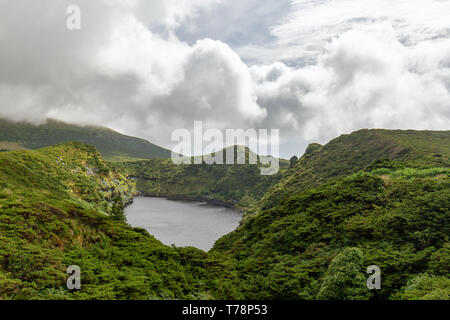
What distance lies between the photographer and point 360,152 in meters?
126

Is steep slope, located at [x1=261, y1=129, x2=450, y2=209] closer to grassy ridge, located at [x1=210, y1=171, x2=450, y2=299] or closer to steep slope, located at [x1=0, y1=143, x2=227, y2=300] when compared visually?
grassy ridge, located at [x1=210, y1=171, x2=450, y2=299]

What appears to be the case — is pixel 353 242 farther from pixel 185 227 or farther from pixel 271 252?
pixel 185 227

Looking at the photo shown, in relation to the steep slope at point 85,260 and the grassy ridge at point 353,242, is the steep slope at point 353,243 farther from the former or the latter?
the steep slope at point 85,260

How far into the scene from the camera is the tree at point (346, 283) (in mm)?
24766

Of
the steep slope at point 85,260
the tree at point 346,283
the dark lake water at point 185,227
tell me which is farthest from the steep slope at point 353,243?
the dark lake water at point 185,227

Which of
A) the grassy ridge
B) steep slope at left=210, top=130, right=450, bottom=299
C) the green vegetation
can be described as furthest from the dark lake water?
the grassy ridge

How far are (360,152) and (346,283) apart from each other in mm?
113496

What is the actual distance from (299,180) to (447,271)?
108 meters

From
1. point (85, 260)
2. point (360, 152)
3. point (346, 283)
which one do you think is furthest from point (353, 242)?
point (360, 152)

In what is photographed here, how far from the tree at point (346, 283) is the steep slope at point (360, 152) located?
79.0m

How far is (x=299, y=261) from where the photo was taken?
3441cm

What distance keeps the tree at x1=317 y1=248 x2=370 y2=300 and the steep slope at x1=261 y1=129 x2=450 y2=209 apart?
78981 mm

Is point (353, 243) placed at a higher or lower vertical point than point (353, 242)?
lower

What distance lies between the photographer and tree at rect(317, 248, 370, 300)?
24766mm
